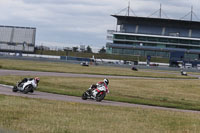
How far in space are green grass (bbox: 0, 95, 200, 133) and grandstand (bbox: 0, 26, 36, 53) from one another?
128470mm

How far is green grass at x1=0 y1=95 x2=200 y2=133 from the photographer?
42.3 ft

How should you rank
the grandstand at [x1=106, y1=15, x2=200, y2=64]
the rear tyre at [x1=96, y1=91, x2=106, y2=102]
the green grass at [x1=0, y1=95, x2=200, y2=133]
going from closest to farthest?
the green grass at [x1=0, y1=95, x2=200, y2=133], the rear tyre at [x1=96, y1=91, x2=106, y2=102], the grandstand at [x1=106, y1=15, x2=200, y2=64]

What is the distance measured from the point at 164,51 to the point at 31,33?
45.8 m

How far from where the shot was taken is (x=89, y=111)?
18000 millimetres

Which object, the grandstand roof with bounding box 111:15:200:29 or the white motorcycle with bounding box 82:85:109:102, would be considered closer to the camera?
the white motorcycle with bounding box 82:85:109:102

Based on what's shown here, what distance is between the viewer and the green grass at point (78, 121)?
12898mm

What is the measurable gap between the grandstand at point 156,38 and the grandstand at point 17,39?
27.5m

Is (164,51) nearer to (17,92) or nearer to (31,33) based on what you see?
(31,33)

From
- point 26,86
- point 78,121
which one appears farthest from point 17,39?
point 78,121

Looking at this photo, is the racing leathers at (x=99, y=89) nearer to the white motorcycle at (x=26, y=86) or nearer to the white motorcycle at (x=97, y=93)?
the white motorcycle at (x=97, y=93)

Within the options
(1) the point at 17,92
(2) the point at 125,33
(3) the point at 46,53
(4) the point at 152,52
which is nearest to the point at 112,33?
(2) the point at 125,33

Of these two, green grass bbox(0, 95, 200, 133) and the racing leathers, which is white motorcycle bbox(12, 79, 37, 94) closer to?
the racing leathers

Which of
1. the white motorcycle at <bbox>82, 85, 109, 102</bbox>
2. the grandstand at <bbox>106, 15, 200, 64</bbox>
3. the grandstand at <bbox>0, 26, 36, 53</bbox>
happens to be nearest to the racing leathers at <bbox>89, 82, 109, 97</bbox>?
the white motorcycle at <bbox>82, 85, 109, 102</bbox>

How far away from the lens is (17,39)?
149125 mm
